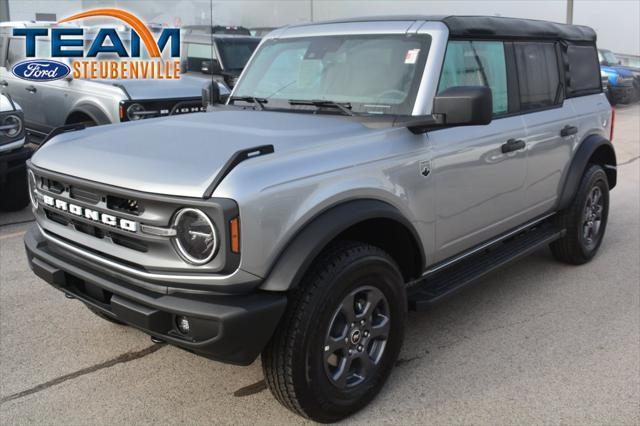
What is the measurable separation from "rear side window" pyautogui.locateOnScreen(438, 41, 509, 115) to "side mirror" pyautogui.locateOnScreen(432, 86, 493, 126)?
0.40 metres

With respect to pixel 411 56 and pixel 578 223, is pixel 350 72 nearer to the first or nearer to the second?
pixel 411 56

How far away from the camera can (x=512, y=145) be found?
13.1 ft

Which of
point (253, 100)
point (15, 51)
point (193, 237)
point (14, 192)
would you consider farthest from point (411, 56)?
point (15, 51)

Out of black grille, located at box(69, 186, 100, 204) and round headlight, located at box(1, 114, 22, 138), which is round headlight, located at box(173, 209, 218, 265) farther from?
round headlight, located at box(1, 114, 22, 138)

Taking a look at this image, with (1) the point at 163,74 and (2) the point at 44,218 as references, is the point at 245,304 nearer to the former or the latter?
(2) the point at 44,218

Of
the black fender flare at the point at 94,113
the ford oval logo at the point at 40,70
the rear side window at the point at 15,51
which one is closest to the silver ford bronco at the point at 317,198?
the black fender flare at the point at 94,113

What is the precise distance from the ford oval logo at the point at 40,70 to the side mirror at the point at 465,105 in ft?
21.1

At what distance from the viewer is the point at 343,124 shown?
3260 mm

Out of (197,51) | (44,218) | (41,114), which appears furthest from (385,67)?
(197,51)

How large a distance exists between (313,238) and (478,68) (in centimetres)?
188

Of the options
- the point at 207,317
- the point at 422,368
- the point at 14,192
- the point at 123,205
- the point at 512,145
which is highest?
the point at 512,145

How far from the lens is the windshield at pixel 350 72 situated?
351 centimetres

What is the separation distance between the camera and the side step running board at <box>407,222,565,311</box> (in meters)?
3.50

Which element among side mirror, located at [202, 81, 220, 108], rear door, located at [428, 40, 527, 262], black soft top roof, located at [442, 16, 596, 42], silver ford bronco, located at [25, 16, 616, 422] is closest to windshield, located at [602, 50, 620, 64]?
black soft top roof, located at [442, 16, 596, 42]
